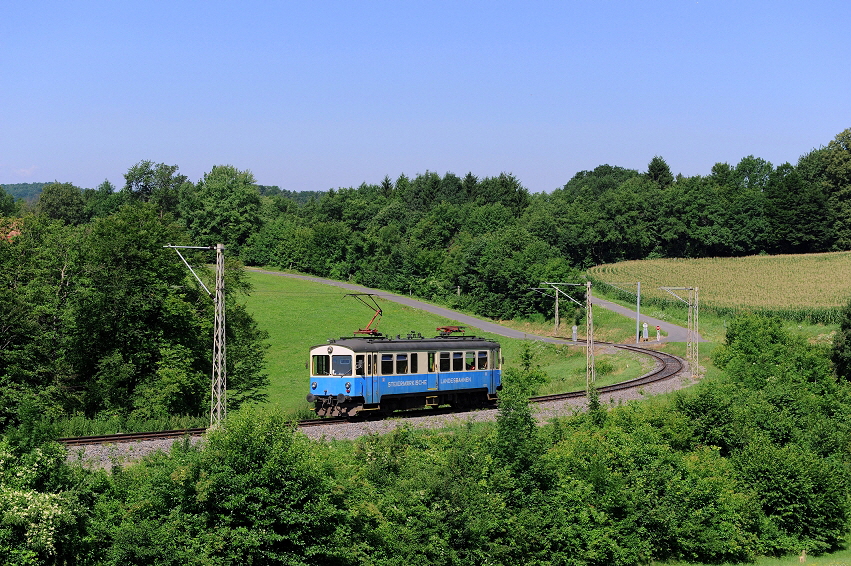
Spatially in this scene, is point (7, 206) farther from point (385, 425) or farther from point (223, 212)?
point (385, 425)

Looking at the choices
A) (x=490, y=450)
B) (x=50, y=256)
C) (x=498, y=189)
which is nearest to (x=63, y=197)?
(x=498, y=189)

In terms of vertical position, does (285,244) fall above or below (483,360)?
above

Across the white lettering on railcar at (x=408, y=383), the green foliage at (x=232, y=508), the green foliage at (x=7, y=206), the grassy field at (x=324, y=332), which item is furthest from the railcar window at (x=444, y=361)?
the green foliage at (x=7, y=206)

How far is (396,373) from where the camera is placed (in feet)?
111

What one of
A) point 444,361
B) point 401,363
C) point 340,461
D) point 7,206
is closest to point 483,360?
point 444,361

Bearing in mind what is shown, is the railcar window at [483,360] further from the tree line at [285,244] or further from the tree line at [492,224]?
the tree line at [492,224]

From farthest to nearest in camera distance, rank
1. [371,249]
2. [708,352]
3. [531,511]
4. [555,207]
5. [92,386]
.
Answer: [555,207] < [371,249] < [708,352] < [92,386] < [531,511]

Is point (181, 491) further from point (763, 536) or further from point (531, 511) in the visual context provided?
point (763, 536)

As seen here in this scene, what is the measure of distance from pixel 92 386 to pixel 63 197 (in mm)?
111063

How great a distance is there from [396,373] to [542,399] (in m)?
9.45

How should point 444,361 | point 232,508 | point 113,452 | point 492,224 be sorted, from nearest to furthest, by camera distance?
point 232,508, point 113,452, point 444,361, point 492,224

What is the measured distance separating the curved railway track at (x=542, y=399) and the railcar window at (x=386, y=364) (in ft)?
7.70

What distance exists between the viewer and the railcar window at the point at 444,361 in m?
35.4

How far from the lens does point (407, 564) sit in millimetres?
20984
